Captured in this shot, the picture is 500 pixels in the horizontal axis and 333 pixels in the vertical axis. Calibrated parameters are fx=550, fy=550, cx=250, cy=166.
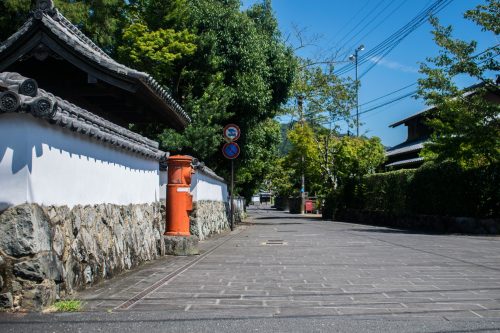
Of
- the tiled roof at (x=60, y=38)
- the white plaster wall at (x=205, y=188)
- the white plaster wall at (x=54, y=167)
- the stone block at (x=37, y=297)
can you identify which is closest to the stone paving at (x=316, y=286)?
the stone block at (x=37, y=297)

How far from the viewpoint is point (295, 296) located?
23.9 feet

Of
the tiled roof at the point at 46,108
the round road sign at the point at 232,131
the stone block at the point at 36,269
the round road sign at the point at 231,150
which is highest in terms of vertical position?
the round road sign at the point at 232,131

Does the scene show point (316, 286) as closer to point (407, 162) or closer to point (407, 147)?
point (407, 162)

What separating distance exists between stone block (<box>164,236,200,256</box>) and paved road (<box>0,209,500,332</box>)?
73 centimetres

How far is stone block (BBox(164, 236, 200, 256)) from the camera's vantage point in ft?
42.4

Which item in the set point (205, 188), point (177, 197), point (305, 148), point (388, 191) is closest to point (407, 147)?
point (305, 148)

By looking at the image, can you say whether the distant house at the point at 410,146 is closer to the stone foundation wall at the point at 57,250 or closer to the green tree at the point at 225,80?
the green tree at the point at 225,80

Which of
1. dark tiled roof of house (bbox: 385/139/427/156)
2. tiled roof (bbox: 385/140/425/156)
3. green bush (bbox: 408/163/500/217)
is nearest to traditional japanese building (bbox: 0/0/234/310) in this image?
green bush (bbox: 408/163/500/217)

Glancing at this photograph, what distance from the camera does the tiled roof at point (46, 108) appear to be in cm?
607

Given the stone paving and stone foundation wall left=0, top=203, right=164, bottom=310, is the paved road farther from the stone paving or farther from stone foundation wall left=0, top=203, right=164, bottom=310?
stone foundation wall left=0, top=203, right=164, bottom=310

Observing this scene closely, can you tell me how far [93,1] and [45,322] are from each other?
2139 cm

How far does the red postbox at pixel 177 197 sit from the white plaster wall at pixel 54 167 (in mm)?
2593

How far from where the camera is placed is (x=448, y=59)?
21562 mm

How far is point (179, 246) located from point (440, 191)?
48.5ft
